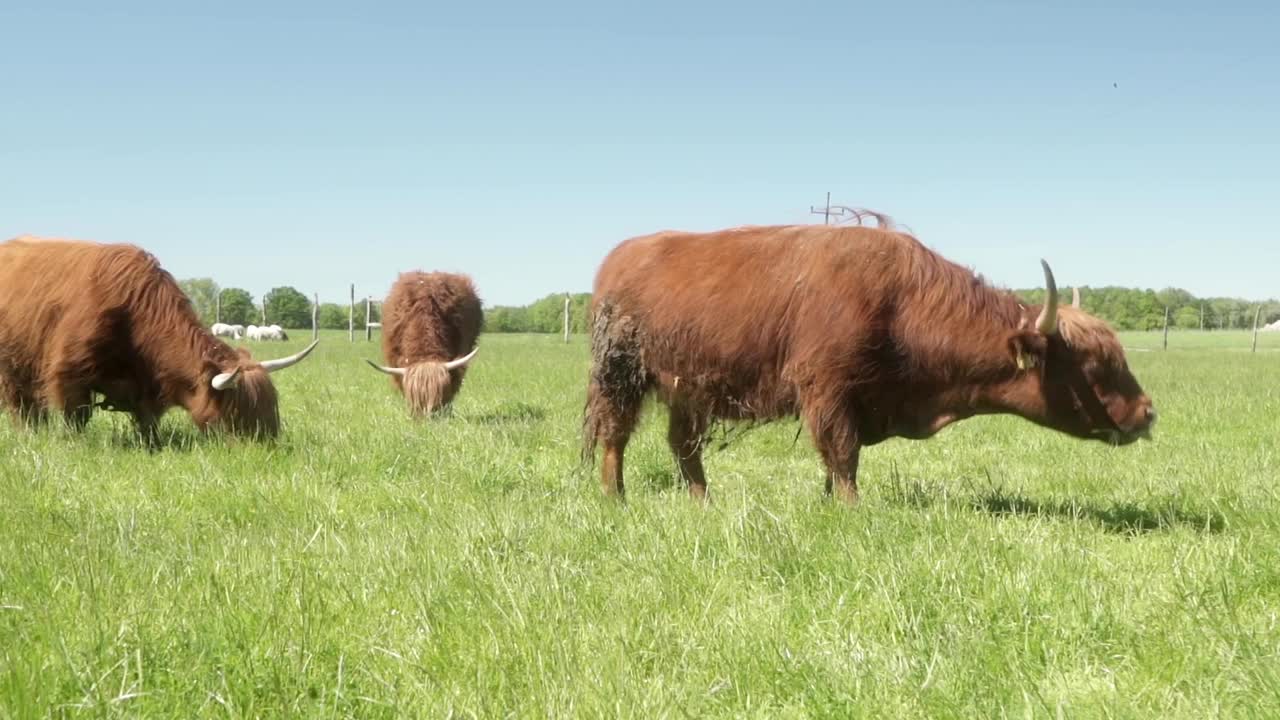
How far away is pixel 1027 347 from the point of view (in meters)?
5.35

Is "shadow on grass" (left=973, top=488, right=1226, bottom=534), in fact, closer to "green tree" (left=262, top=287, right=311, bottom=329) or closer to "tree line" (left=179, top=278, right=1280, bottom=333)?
"tree line" (left=179, top=278, right=1280, bottom=333)

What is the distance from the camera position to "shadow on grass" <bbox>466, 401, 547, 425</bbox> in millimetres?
10172

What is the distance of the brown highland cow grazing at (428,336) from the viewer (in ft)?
35.2

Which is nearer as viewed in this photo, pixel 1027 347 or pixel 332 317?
pixel 1027 347

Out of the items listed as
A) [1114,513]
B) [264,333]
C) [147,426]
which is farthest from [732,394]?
[264,333]

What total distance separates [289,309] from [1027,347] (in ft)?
211

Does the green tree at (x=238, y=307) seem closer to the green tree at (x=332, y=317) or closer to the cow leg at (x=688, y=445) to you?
the green tree at (x=332, y=317)

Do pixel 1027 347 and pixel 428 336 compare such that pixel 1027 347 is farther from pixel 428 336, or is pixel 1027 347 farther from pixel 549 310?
pixel 549 310

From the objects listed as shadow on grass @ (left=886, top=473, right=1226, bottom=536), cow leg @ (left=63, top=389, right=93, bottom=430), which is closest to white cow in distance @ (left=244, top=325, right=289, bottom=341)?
cow leg @ (left=63, top=389, right=93, bottom=430)

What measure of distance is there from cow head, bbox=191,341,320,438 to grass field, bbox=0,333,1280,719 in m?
1.49

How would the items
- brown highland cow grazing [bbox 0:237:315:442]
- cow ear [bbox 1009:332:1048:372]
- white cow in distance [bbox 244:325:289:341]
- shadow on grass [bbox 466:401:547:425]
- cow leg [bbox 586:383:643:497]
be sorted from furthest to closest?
white cow in distance [bbox 244:325:289:341]
shadow on grass [bbox 466:401:547:425]
brown highland cow grazing [bbox 0:237:315:442]
cow leg [bbox 586:383:643:497]
cow ear [bbox 1009:332:1048:372]

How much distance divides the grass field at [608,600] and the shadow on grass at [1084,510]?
3 centimetres

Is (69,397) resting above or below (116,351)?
below

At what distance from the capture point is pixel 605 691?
8.39ft
